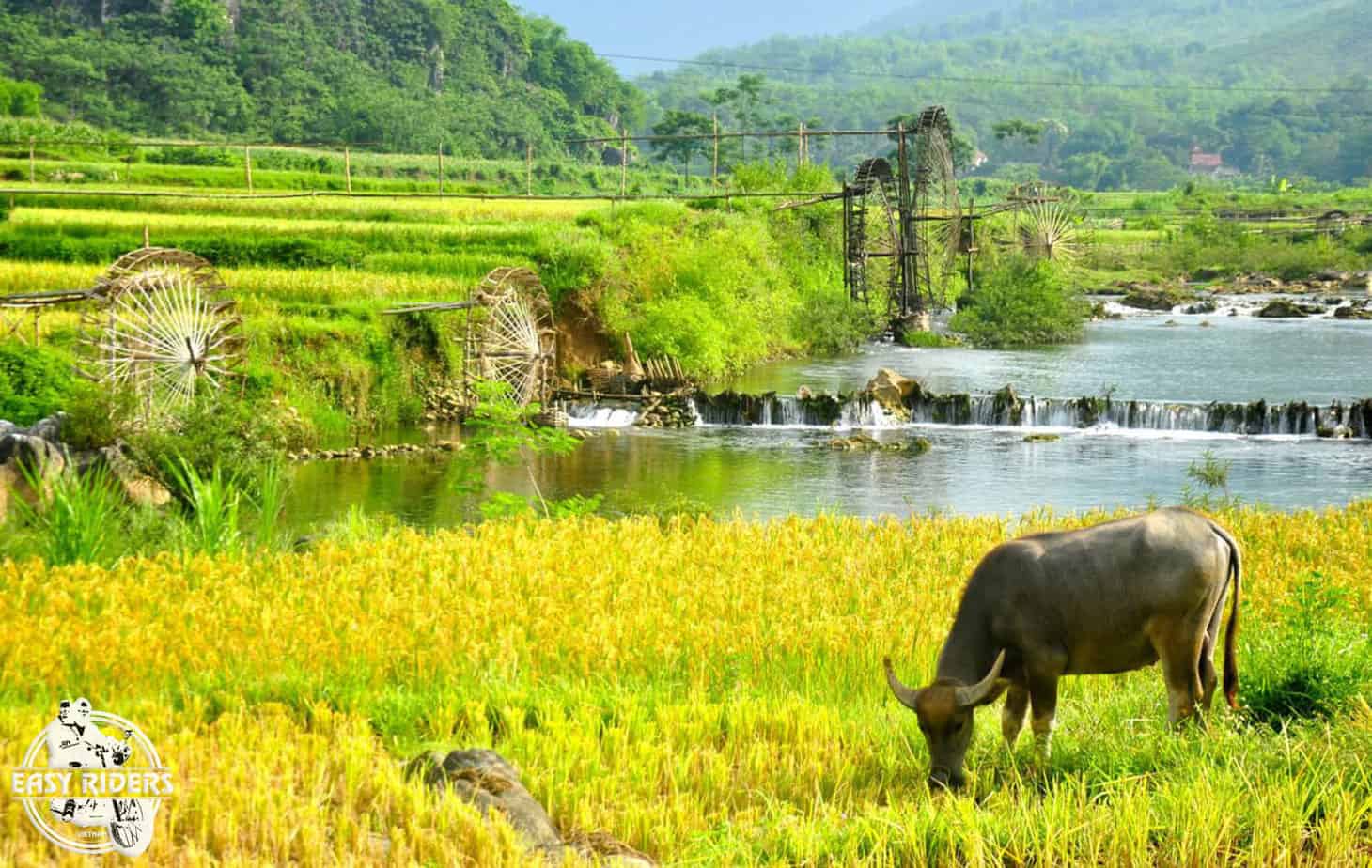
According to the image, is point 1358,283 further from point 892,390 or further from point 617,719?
point 617,719

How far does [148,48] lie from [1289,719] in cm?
7684

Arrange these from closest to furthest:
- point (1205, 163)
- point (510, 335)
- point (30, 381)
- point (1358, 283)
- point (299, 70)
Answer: point (30, 381), point (510, 335), point (1358, 283), point (299, 70), point (1205, 163)

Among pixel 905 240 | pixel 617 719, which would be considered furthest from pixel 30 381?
pixel 905 240

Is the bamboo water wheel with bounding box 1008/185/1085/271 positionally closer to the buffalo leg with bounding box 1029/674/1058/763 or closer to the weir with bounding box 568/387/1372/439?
the weir with bounding box 568/387/1372/439

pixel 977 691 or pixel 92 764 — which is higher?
pixel 977 691

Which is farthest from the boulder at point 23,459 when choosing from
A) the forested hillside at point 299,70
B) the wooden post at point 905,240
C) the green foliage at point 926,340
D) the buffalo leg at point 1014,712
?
the forested hillside at point 299,70

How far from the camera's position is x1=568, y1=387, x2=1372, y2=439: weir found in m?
25.7

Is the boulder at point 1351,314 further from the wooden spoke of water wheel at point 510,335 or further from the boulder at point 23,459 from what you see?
the boulder at point 23,459

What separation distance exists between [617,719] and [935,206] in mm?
47044

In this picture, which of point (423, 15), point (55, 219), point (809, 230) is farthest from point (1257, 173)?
point (55, 219)

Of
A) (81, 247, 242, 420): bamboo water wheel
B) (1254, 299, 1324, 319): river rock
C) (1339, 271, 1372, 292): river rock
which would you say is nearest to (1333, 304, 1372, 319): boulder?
(1254, 299, 1324, 319): river rock

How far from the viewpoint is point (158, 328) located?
2136 cm

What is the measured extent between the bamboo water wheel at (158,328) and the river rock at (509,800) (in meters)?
15.4

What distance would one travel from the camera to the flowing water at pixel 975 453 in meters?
19.9
